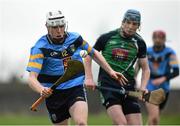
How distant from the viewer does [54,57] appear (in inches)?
475

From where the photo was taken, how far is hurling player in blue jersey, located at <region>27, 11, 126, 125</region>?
11812 millimetres

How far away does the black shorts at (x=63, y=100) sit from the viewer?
12.1 metres

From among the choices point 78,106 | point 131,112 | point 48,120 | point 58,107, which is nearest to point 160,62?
point 131,112

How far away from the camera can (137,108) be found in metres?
13.3

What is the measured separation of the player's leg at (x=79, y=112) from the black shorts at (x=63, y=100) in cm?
10

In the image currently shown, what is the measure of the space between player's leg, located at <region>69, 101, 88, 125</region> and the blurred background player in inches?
48.7

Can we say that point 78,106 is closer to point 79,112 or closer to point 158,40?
point 79,112

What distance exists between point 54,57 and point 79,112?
36.1 inches

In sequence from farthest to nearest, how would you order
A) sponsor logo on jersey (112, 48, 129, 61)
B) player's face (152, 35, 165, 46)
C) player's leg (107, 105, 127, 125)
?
1. player's face (152, 35, 165, 46)
2. sponsor logo on jersey (112, 48, 129, 61)
3. player's leg (107, 105, 127, 125)

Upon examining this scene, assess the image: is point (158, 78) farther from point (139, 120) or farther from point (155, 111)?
point (139, 120)

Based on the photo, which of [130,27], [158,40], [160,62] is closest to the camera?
[130,27]

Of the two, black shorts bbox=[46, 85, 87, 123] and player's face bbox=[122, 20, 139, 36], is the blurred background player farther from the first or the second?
black shorts bbox=[46, 85, 87, 123]

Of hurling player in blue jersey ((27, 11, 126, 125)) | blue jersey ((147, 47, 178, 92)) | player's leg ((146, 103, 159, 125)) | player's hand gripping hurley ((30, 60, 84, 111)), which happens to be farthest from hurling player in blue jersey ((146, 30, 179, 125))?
player's hand gripping hurley ((30, 60, 84, 111))

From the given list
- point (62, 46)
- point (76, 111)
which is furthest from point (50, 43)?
point (76, 111)
